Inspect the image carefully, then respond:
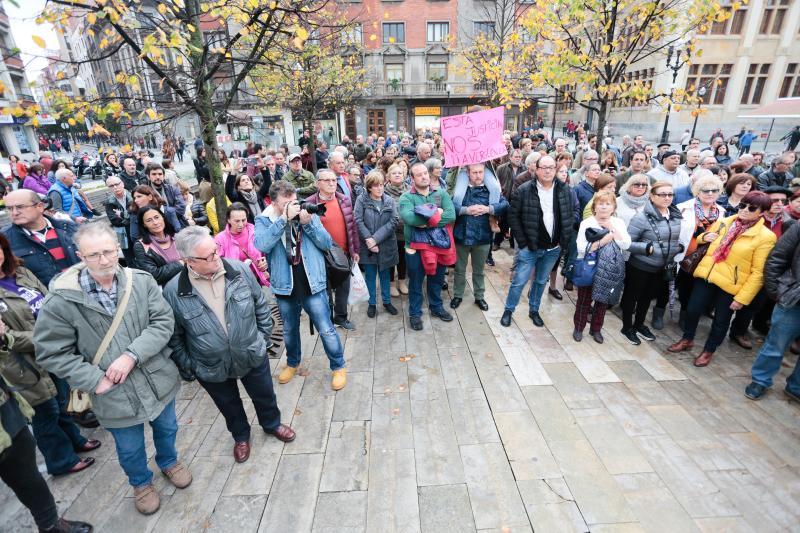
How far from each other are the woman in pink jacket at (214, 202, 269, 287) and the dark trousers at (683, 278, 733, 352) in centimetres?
523

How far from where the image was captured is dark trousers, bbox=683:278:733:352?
4473mm

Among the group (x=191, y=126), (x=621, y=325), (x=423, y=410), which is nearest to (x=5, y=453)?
(x=423, y=410)

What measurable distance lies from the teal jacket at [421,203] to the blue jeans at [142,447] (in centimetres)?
315

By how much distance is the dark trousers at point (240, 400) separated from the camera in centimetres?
319

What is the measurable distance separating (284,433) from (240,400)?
0.53 metres

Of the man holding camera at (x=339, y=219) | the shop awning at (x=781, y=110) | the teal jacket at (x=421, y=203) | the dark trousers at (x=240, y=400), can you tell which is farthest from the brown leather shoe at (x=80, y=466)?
the shop awning at (x=781, y=110)

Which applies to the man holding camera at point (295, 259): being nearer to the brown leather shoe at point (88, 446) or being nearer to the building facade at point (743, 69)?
Result: the brown leather shoe at point (88, 446)

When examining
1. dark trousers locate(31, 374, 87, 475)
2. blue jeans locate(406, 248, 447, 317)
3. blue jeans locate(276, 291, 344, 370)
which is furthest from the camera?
blue jeans locate(406, 248, 447, 317)

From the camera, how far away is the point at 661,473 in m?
3.14

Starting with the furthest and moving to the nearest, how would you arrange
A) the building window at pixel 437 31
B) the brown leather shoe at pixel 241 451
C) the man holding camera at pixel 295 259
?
the building window at pixel 437 31 < the man holding camera at pixel 295 259 < the brown leather shoe at pixel 241 451

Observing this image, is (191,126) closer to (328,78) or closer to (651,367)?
(328,78)

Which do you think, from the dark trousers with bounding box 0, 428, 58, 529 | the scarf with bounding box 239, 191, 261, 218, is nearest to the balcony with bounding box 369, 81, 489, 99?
the scarf with bounding box 239, 191, 261, 218

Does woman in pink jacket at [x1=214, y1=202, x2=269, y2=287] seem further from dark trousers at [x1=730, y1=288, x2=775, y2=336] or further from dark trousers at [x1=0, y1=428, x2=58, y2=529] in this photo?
dark trousers at [x1=730, y1=288, x2=775, y2=336]

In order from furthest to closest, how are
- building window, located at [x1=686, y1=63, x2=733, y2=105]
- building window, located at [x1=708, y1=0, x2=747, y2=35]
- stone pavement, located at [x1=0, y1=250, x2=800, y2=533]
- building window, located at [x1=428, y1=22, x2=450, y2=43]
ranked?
building window, located at [x1=428, y1=22, x2=450, y2=43] < building window, located at [x1=686, y1=63, x2=733, y2=105] < building window, located at [x1=708, y1=0, x2=747, y2=35] < stone pavement, located at [x1=0, y1=250, x2=800, y2=533]
